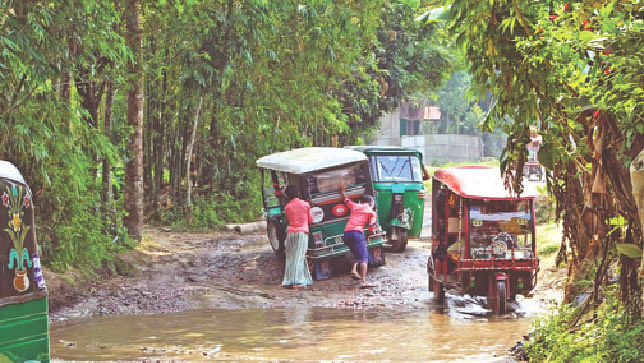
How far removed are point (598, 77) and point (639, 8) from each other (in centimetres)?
72

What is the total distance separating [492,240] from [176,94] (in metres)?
12.7

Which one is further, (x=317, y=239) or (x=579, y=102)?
(x=317, y=239)

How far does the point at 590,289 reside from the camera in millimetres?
10727

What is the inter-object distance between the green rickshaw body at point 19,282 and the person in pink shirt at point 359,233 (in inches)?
408

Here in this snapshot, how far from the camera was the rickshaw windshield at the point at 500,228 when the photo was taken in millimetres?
14172

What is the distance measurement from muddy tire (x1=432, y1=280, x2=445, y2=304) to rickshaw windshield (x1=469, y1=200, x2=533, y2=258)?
168cm

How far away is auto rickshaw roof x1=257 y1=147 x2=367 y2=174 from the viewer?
1756cm

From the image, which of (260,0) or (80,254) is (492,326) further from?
(260,0)

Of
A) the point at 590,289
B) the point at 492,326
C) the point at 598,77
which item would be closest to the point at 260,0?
the point at 492,326

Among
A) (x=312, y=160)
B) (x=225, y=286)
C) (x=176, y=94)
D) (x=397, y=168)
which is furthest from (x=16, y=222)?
(x=176, y=94)

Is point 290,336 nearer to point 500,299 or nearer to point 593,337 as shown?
point 500,299

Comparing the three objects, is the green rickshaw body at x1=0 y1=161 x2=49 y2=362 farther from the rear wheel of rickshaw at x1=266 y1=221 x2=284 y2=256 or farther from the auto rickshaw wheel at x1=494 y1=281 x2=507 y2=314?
the rear wheel of rickshaw at x1=266 y1=221 x2=284 y2=256

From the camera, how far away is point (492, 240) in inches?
561

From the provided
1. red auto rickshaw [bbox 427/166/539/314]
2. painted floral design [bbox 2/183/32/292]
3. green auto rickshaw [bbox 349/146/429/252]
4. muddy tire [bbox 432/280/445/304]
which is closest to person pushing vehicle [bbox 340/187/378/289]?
muddy tire [bbox 432/280/445/304]
